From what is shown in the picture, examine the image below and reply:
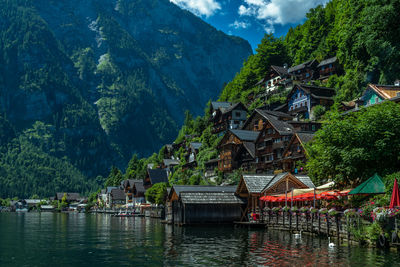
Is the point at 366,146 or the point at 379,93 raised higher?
the point at 379,93

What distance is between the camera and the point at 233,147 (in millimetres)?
98312

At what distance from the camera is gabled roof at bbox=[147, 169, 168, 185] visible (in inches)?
5293

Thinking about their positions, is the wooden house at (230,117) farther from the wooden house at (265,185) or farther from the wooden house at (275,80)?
the wooden house at (265,185)

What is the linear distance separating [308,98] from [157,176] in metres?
59.2


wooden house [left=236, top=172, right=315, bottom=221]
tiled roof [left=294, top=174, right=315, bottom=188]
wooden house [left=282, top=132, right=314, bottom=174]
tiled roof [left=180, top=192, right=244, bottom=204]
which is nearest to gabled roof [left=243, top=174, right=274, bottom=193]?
wooden house [left=236, top=172, right=315, bottom=221]

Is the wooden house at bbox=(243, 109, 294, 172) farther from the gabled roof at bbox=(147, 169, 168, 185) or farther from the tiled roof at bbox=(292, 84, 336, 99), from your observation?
the gabled roof at bbox=(147, 169, 168, 185)

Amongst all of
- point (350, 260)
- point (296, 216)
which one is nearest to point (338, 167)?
point (296, 216)

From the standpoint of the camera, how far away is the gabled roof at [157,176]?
5293 inches

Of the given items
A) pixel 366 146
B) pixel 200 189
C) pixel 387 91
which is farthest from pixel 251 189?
pixel 387 91

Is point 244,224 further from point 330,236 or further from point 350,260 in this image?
point 350,260

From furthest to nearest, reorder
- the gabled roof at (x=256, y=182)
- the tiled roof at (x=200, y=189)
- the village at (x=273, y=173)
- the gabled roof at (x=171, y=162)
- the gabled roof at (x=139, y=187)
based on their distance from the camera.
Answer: the gabled roof at (x=171, y=162), the gabled roof at (x=139, y=187), the tiled roof at (x=200, y=189), the gabled roof at (x=256, y=182), the village at (x=273, y=173)

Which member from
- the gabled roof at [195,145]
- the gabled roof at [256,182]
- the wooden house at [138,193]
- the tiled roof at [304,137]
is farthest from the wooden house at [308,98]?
the wooden house at [138,193]

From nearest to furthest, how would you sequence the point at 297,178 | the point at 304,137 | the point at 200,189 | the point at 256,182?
the point at 297,178 < the point at 256,182 < the point at 200,189 < the point at 304,137

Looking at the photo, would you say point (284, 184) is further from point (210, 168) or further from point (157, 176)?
point (157, 176)
